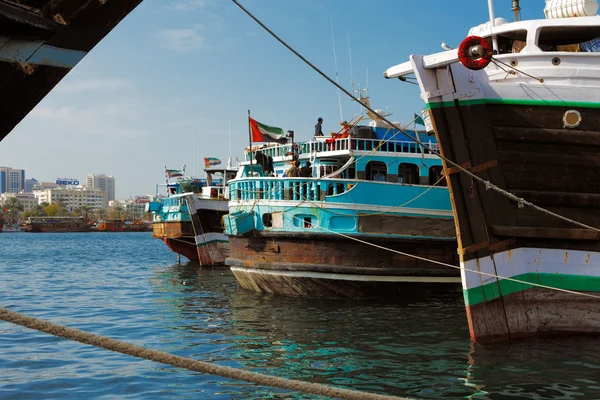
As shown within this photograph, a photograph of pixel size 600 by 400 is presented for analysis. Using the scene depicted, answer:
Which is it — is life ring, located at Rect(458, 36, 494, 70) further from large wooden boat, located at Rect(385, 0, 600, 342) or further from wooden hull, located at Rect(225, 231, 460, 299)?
wooden hull, located at Rect(225, 231, 460, 299)

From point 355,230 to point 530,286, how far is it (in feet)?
19.9

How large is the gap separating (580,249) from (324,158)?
30.4 ft

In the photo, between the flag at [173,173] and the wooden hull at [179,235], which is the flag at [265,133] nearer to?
the wooden hull at [179,235]

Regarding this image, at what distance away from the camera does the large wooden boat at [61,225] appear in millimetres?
121500

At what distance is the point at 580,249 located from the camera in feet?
30.3

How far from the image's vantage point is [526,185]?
9289mm

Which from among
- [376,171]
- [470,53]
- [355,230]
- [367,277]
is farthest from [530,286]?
[376,171]

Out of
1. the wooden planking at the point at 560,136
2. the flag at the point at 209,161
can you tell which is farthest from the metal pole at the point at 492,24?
the flag at the point at 209,161

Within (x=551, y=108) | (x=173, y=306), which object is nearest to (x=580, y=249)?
(x=551, y=108)

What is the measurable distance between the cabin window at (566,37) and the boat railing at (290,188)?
5877 mm

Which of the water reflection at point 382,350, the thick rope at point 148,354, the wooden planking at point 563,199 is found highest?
the wooden planking at point 563,199

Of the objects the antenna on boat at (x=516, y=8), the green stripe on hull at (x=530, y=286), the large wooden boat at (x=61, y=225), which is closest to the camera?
the green stripe on hull at (x=530, y=286)

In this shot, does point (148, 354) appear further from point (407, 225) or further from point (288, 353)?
point (407, 225)

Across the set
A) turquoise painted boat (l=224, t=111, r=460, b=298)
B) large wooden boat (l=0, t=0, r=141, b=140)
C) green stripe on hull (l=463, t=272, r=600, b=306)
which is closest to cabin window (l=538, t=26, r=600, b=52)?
green stripe on hull (l=463, t=272, r=600, b=306)
